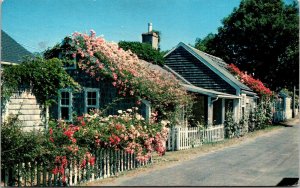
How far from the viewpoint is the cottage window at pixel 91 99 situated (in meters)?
17.5

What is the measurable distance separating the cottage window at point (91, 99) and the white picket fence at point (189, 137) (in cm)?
369

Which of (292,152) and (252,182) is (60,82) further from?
(292,152)

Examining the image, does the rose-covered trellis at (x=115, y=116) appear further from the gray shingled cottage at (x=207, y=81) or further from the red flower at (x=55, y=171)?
the gray shingled cottage at (x=207, y=81)

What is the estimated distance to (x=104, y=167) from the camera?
35.5 ft

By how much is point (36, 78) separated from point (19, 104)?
3.57 ft

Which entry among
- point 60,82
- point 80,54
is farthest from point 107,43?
point 60,82

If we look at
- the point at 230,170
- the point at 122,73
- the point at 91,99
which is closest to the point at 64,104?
the point at 91,99

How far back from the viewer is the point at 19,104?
1353 cm

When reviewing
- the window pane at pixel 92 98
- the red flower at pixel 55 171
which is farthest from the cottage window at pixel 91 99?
the red flower at pixel 55 171

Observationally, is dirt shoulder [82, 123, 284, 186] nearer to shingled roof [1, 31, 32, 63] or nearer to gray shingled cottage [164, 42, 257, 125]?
gray shingled cottage [164, 42, 257, 125]

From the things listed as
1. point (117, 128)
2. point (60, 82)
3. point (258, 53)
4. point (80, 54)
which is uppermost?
point (258, 53)

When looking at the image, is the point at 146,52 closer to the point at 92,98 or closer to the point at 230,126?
the point at 230,126

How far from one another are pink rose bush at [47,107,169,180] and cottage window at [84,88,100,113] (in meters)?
5.03

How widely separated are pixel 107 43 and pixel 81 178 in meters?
10.4
